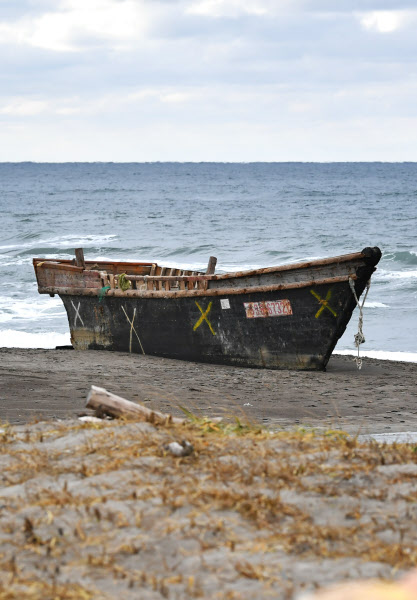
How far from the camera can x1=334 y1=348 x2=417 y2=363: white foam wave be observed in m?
13.7

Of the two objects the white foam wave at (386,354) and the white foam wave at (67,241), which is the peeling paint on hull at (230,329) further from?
the white foam wave at (67,241)

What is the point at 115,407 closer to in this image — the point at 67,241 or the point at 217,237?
the point at 217,237

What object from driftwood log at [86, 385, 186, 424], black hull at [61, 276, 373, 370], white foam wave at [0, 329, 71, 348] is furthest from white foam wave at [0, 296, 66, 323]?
driftwood log at [86, 385, 186, 424]

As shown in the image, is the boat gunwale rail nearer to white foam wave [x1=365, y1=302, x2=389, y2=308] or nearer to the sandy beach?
the sandy beach

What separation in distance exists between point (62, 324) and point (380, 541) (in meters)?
14.9

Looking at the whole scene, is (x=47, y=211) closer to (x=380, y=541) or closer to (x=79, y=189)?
(x=79, y=189)

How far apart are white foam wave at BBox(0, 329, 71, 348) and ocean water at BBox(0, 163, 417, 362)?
2 cm

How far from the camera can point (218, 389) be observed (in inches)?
366

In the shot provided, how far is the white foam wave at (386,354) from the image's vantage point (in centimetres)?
1366

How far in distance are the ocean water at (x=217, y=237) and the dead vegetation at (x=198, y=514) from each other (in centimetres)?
1031

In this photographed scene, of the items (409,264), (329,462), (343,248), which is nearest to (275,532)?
(329,462)

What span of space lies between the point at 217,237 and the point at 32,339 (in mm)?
20959

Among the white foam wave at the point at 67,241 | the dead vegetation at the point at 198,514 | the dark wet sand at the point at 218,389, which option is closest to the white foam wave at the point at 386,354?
the dark wet sand at the point at 218,389

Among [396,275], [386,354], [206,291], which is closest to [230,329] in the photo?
[206,291]
